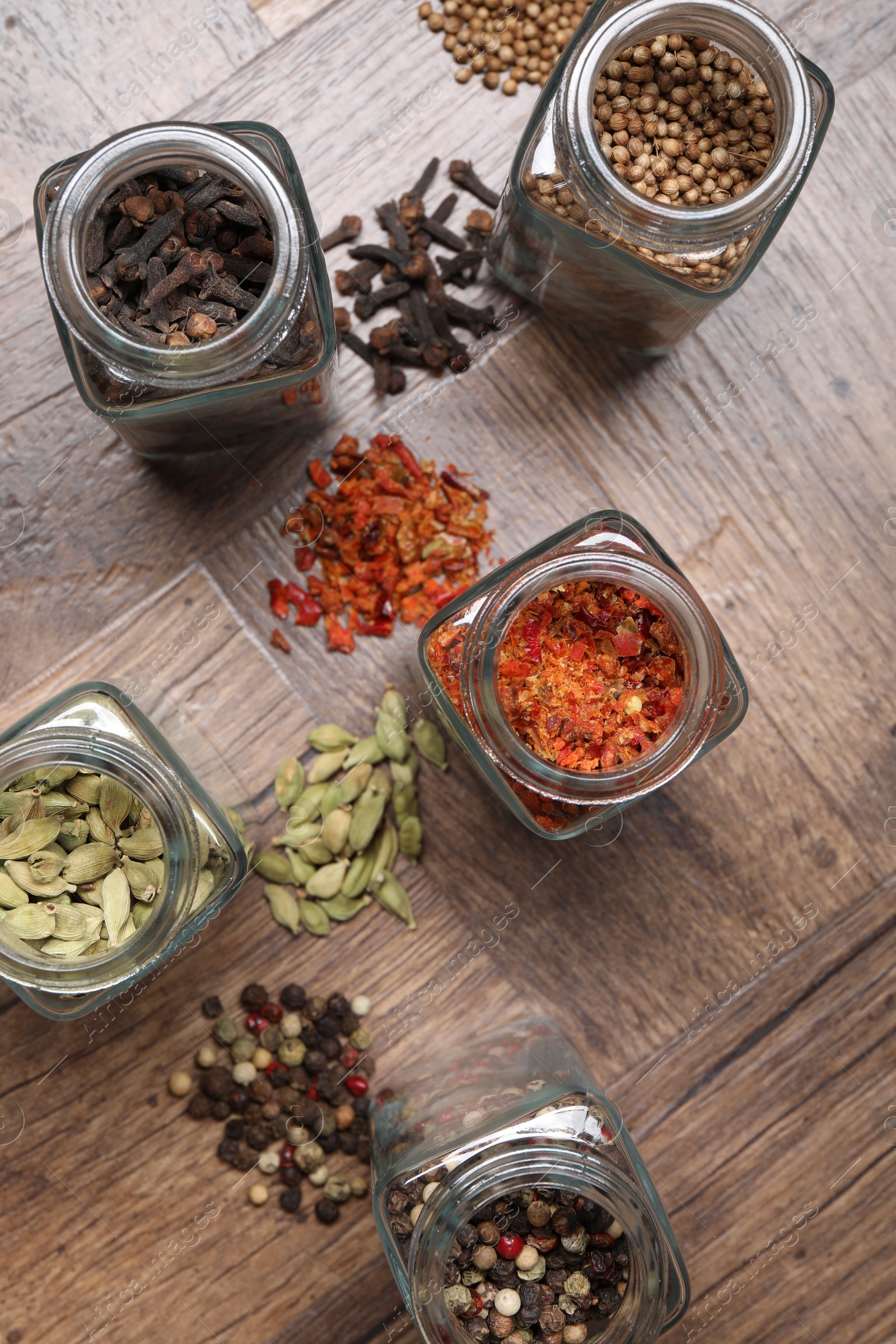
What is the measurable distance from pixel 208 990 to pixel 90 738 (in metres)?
0.49

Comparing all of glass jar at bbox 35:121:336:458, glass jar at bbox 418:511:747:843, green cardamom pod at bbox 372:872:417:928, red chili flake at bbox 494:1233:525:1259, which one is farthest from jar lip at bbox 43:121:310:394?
red chili flake at bbox 494:1233:525:1259

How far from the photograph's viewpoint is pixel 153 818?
106 cm

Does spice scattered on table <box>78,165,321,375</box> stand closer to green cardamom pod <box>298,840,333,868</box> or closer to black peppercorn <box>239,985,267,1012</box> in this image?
green cardamom pod <box>298,840,333,868</box>

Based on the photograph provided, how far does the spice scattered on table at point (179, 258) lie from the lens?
104 cm

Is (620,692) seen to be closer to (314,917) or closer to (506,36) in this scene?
(314,917)

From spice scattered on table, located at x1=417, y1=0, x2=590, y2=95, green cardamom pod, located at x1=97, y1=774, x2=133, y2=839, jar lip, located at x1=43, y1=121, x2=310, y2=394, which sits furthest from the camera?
spice scattered on table, located at x1=417, y1=0, x2=590, y2=95

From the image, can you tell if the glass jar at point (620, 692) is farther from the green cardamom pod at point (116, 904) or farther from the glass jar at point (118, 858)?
the green cardamom pod at point (116, 904)

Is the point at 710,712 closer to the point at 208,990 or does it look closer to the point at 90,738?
the point at 90,738

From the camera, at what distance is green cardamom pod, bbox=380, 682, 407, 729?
1.32m

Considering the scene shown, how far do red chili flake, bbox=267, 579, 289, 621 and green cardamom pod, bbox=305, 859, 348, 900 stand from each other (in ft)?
1.20

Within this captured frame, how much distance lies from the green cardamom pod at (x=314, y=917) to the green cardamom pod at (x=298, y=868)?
0.03 m

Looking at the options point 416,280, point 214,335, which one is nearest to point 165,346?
point 214,335

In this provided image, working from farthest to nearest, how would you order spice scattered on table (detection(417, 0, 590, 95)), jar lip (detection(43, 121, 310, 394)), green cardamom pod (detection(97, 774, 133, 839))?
spice scattered on table (detection(417, 0, 590, 95)), green cardamom pod (detection(97, 774, 133, 839)), jar lip (detection(43, 121, 310, 394))

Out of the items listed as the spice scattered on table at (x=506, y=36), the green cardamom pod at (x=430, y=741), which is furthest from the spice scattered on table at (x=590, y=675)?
the spice scattered on table at (x=506, y=36)
